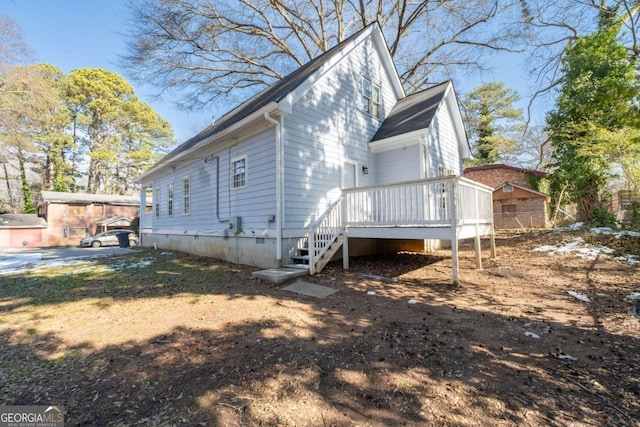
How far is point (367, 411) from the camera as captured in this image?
2.32 metres

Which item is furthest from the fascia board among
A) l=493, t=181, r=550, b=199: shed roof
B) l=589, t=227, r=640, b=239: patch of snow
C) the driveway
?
l=493, t=181, r=550, b=199: shed roof

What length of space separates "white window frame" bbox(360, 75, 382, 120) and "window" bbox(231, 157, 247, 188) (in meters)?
4.60

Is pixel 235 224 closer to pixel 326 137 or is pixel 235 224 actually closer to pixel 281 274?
pixel 281 274

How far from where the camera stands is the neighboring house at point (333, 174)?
23.0 feet

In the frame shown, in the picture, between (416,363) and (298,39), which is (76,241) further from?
(416,363)

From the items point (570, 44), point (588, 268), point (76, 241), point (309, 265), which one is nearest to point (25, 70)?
point (76, 241)

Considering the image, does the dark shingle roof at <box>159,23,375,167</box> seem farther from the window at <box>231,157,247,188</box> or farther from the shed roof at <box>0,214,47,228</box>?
the shed roof at <box>0,214,47,228</box>

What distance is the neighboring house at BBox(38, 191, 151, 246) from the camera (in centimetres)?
2377

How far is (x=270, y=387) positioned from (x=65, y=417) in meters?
1.64

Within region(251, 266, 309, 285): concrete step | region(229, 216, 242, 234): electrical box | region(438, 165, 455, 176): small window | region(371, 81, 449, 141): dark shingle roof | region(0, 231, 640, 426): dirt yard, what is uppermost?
region(371, 81, 449, 141): dark shingle roof

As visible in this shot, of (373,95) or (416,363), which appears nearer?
(416,363)

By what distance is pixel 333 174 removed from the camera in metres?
8.91

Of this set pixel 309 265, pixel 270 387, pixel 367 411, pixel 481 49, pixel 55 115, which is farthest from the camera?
pixel 55 115

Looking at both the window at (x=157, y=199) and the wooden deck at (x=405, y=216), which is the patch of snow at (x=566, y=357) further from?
the window at (x=157, y=199)
